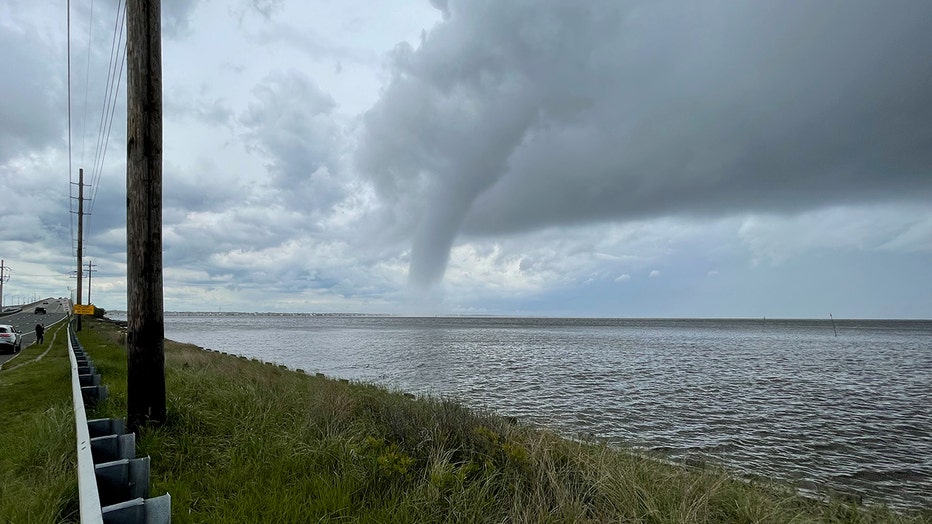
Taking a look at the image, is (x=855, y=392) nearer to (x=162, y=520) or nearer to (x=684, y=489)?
(x=684, y=489)

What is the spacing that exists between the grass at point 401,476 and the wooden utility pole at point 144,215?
63 cm

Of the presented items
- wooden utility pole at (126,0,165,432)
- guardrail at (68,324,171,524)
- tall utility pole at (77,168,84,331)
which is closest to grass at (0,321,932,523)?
guardrail at (68,324,171,524)

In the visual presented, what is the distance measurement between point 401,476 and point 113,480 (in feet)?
7.88

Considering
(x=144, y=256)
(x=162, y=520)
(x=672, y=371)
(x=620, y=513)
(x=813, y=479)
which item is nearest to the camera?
(x=162, y=520)

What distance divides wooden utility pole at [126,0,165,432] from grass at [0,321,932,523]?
0.63m

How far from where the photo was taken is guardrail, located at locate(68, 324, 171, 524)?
2845mm

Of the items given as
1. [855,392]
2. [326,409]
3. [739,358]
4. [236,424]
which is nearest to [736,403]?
[855,392]

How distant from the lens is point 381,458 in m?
4.83

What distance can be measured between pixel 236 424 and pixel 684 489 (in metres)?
5.58

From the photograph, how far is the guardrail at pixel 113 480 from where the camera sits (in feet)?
9.33

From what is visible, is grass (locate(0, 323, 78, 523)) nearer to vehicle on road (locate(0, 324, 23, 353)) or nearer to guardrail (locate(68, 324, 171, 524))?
guardrail (locate(68, 324, 171, 524))

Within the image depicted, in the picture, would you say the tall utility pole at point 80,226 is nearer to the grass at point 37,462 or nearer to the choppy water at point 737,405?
the choppy water at point 737,405

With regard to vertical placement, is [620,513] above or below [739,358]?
above

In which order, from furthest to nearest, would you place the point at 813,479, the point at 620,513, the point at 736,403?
the point at 736,403, the point at 813,479, the point at 620,513
